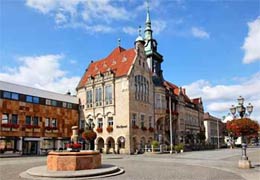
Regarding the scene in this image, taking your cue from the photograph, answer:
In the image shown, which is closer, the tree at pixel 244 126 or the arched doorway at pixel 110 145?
the tree at pixel 244 126

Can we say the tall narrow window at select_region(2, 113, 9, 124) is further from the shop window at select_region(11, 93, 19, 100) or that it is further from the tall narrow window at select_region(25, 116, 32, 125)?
the tall narrow window at select_region(25, 116, 32, 125)

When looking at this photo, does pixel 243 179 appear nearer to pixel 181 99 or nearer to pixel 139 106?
pixel 139 106

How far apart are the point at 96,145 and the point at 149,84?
45.7 feet

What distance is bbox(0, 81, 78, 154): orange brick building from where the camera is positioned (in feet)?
131

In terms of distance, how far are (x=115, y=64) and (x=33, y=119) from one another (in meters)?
16.7

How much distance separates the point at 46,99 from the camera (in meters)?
46.0

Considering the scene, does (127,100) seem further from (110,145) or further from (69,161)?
(69,161)

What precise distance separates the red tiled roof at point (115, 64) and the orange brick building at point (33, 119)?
23.6 ft

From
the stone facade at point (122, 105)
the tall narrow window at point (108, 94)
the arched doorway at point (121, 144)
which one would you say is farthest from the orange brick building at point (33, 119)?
the arched doorway at point (121, 144)

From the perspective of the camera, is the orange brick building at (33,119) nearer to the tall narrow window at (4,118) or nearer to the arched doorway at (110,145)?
the tall narrow window at (4,118)

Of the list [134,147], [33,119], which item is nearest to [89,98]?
[33,119]

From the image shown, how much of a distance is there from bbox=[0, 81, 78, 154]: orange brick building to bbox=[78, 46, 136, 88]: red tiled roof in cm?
720

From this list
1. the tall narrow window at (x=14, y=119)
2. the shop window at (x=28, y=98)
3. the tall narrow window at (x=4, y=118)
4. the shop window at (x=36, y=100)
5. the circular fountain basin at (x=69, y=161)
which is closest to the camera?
the circular fountain basin at (x=69, y=161)

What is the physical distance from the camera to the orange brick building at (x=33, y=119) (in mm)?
39891
